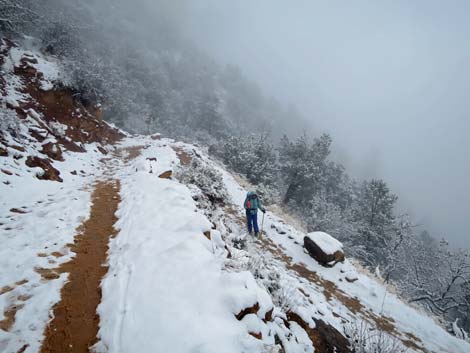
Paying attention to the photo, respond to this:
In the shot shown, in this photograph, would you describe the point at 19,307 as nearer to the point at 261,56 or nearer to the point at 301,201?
the point at 301,201

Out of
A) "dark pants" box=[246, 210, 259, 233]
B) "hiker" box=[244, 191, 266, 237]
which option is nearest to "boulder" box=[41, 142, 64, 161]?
"hiker" box=[244, 191, 266, 237]

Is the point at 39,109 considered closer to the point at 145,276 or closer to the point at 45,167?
the point at 45,167

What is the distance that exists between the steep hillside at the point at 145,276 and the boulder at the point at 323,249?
33cm

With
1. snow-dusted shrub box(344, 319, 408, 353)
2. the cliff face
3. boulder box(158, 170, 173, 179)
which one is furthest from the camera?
boulder box(158, 170, 173, 179)

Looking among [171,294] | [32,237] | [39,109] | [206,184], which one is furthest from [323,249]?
[39,109]

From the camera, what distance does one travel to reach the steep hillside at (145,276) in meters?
3.01

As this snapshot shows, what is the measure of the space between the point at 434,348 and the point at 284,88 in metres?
A: 142

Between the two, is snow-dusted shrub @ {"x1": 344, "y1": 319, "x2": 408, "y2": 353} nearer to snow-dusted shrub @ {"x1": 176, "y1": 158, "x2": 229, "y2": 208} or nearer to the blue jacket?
the blue jacket

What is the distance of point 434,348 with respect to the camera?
6711 mm

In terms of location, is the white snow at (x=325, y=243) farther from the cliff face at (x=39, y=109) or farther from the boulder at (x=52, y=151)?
the cliff face at (x=39, y=109)

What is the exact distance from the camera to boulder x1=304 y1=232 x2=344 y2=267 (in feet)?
31.0

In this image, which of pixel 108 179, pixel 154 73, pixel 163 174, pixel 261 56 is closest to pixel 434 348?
pixel 163 174

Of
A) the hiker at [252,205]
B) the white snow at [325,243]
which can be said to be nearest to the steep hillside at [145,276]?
the white snow at [325,243]

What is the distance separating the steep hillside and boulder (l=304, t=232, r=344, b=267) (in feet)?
1.07
